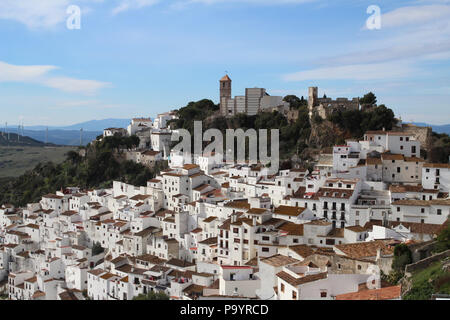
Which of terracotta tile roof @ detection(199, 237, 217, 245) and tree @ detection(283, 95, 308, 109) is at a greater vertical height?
tree @ detection(283, 95, 308, 109)

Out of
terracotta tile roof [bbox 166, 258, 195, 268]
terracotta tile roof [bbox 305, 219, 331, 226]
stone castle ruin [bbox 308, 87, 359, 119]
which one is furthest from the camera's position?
stone castle ruin [bbox 308, 87, 359, 119]

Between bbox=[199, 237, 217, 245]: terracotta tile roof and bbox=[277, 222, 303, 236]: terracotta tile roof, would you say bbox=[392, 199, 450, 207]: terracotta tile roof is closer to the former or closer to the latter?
bbox=[277, 222, 303, 236]: terracotta tile roof

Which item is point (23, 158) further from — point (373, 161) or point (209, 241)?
point (373, 161)

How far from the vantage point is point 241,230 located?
78.0ft

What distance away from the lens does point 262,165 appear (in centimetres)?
3631

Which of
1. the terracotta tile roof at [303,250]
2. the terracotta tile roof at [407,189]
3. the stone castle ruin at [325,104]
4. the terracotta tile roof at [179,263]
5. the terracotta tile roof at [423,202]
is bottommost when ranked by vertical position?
the terracotta tile roof at [179,263]

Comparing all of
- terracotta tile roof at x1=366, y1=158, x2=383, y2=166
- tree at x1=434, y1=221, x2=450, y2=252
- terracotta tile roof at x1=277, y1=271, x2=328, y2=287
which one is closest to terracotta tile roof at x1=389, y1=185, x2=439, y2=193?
terracotta tile roof at x1=366, y1=158, x2=383, y2=166

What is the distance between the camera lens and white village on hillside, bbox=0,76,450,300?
59.8ft

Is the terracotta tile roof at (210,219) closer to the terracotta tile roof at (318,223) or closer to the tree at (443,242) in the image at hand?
the terracotta tile roof at (318,223)

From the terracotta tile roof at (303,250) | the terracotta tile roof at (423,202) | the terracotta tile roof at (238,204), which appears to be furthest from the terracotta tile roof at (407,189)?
the terracotta tile roof at (238,204)

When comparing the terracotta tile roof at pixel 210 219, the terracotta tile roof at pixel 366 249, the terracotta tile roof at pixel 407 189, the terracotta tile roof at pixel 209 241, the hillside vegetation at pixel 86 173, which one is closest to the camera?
the terracotta tile roof at pixel 366 249

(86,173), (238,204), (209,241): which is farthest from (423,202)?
(86,173)

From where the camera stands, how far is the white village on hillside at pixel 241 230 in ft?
59.8
